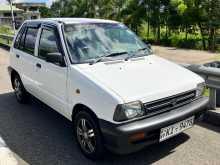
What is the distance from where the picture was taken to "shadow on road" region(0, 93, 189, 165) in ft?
13.5

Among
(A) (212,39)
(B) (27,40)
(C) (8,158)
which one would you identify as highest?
(B) (27,40)

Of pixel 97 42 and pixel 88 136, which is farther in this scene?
pixel 97 42

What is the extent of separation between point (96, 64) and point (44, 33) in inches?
58.5

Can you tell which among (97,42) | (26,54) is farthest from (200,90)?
(26,54)

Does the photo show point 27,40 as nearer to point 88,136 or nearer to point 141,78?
point 88,136

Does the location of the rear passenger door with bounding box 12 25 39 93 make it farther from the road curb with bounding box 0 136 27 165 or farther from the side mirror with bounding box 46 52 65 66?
the road curb with bounding box 0 136 27 165

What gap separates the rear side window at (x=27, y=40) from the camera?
570cm

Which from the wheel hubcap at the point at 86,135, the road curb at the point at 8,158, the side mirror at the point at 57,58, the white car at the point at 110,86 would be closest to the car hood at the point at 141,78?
the white car at the point at 110,86

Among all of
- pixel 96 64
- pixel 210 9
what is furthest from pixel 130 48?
pixel 210 9

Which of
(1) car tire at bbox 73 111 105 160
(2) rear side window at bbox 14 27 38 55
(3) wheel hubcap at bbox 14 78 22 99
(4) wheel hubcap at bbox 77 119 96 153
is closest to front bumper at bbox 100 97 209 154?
(1) car tire at bbox 73 111 105 160

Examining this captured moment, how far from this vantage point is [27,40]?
19.7ft

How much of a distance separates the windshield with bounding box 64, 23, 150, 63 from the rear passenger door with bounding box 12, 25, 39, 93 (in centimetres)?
121

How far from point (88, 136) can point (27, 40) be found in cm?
283

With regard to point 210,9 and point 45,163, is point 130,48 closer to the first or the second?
point 45,163
